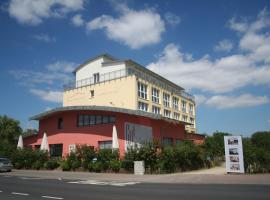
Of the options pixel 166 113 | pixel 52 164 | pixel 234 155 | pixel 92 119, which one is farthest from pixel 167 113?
pixel 234 155

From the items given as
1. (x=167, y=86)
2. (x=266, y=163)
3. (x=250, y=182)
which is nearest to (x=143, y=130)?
(x=266, y=163)

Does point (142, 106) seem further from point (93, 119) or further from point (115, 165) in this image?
point (115, 165)

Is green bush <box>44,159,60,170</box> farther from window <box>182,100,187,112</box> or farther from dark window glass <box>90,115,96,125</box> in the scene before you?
window <box>182,100,187,112</box>

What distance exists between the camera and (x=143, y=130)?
32.5 metres

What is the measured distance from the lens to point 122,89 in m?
51.8

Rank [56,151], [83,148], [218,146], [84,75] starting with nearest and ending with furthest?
[83,148], [218,146], [56,151], [84,75]

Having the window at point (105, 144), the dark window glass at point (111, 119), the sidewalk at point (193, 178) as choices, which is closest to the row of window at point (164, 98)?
the dark window glass at point (111, 119)

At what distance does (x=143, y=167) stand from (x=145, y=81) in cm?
3075

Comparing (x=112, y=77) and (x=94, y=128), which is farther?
(x=112, y=77)

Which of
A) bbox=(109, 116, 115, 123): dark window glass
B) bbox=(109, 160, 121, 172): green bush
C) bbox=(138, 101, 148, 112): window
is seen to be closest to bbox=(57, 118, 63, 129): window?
bbox=(109, 116, 115, 123): dark window glass

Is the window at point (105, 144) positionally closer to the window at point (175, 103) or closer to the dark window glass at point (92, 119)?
the dark window glass at point (92, 119)

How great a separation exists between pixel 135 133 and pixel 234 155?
12.3 m

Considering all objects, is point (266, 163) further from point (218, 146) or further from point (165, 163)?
point (218, 146)

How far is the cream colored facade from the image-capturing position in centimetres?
5134
